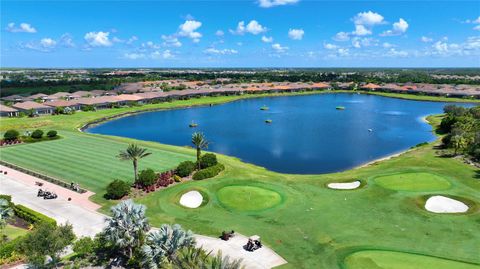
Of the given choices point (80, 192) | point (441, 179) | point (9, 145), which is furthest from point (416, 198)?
point (9, 145)

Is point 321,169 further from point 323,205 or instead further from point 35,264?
point 35,264

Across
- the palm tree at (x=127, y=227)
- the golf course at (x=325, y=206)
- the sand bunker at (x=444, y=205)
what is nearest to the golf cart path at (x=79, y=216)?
the golf course at (x=325, y=206)

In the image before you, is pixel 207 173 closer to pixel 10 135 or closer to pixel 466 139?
pixel 466 139

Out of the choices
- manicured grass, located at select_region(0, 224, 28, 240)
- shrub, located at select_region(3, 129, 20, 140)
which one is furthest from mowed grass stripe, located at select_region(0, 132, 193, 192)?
manicured grass, located at select_region(0, 224, 28, 240)

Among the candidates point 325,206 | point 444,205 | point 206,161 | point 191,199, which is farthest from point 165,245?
point 444,205

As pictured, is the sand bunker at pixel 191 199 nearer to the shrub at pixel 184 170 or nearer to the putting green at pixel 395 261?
the shrub at pixel 184 170

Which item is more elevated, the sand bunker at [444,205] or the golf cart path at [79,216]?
the sand bunker at [444,205]
